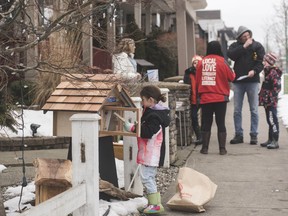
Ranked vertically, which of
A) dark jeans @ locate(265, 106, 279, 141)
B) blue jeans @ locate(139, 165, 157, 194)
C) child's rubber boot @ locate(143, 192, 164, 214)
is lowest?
child's rubber boot @ locate(143, 192, 164, 214)

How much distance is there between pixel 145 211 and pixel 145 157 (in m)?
0.52

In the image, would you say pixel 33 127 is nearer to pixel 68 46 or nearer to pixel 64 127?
pixel 68 46

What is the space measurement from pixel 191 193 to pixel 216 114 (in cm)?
311

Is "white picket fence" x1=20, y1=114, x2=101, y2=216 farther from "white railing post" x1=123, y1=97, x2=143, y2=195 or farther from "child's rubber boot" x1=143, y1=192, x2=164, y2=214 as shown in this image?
"white railing post" x1=123, y1=97, x2=143, y2=195

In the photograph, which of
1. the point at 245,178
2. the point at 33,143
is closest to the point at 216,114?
the point at 245,178

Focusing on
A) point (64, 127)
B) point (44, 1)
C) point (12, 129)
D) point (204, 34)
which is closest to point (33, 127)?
point (12, 129)

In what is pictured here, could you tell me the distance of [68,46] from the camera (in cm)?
1058

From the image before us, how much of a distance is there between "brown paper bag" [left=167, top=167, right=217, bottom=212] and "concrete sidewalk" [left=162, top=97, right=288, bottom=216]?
10cm

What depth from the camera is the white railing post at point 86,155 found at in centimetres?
418

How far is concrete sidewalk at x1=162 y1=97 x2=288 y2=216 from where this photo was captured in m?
5.55

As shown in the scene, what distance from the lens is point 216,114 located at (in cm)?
833

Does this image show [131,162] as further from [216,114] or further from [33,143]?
[33,143]

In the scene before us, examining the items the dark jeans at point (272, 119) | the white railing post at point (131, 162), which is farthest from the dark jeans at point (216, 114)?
the white railing post at point (131, 162)

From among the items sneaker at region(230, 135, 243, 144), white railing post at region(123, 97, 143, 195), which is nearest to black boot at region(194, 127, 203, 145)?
sneaker at region(230, 135, 243, 144)
